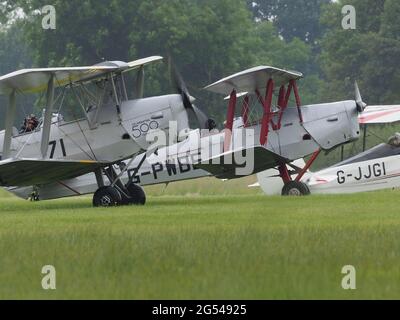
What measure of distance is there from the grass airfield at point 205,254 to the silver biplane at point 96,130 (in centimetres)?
399

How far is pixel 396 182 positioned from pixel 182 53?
3050cm

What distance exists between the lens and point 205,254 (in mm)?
11180

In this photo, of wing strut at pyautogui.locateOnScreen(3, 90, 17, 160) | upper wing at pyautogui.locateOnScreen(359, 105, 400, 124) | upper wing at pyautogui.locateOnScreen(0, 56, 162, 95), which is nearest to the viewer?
upper wing at pyautogui.locateOnScreen(0, 56, 162, 95)

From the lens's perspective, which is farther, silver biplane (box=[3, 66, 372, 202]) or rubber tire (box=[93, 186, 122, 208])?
silver biplane (box=[3, 66, 372, 202])

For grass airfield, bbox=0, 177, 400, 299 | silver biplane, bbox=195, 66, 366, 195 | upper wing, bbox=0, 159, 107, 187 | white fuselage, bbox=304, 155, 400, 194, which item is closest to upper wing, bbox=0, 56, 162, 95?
upper wing, bbox=0, 159, 107, 187

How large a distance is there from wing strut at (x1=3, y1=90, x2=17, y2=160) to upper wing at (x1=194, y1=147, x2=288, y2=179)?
3833mm

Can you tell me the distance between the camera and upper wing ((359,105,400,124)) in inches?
1035

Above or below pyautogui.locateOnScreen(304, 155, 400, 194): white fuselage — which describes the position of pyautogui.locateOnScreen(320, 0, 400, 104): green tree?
above
